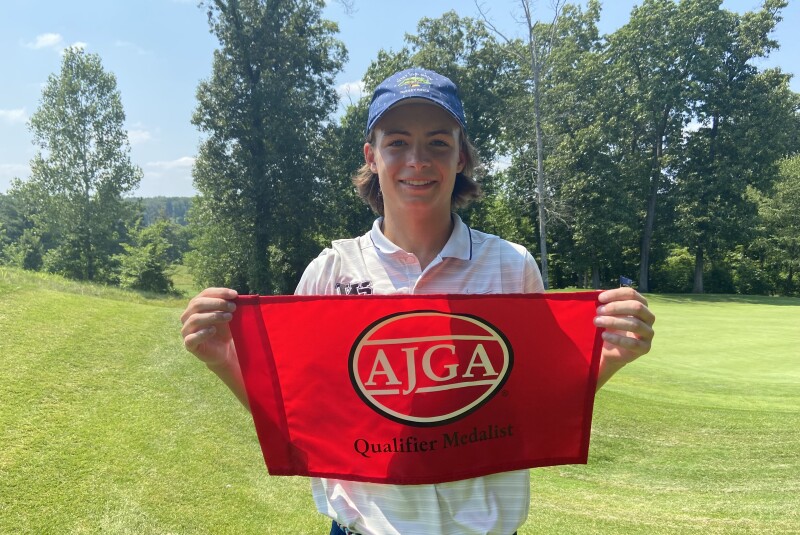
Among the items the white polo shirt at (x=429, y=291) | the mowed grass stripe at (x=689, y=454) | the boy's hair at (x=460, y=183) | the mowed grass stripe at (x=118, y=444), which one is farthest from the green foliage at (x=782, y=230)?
the white polo shirt at (x=429, y=291)

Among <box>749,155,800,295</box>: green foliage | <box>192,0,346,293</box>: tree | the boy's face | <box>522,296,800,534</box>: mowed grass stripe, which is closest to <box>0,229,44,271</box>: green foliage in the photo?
<box>192,0,346,293</box>: tree

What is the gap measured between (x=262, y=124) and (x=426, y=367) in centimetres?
2477

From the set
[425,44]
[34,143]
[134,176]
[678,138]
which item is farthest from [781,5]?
[34,143]

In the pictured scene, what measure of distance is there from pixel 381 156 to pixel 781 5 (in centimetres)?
3348

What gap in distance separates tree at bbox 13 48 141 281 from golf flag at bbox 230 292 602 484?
94.7 feet

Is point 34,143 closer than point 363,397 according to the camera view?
No

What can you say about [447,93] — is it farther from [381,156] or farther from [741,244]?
[741,244]

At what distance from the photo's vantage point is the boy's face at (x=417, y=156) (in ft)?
5.23

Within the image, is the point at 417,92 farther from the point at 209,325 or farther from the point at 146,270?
the point at 146,270

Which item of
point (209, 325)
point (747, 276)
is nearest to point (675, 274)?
point (747, 276)

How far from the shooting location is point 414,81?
5.40ft

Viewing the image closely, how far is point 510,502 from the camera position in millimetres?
1498

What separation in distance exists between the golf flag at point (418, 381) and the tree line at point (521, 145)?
22355 millimetres

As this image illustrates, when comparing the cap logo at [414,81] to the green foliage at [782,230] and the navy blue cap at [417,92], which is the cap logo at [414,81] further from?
the green foliage at [782,230]
